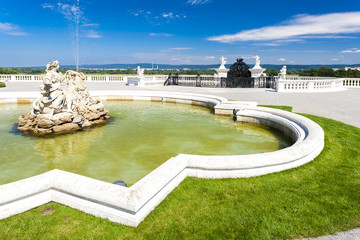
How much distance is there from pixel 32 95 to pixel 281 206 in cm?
1767

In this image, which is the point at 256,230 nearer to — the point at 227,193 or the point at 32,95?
the point at 227,193

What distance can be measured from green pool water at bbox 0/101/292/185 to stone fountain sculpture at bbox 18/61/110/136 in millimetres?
588

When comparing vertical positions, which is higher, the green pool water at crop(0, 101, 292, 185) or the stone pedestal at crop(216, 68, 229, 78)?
the stone pedestal at crop(216, 68, 229, 78)

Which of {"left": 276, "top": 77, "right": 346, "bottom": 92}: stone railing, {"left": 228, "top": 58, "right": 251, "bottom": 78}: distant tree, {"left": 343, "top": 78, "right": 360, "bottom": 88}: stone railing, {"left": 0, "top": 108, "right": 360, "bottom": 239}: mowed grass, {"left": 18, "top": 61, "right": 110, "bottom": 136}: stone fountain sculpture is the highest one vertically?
{"left": 228, "top": 58, "right": 251, "bottom": 78}: distant tree

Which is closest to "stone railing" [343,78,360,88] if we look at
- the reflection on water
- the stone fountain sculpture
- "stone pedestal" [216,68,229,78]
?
"stone pedestal" [216,68,229,78]

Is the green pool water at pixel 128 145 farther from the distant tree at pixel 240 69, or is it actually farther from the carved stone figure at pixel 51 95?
the distant tree at pixel 240 69

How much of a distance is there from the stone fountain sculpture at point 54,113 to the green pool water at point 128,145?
0.59 meters

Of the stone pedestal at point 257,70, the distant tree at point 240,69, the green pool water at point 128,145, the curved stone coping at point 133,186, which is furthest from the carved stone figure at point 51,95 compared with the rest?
the stone pedestal at point 257,70

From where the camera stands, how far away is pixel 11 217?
3893 millimetres

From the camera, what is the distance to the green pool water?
6289 millimetres

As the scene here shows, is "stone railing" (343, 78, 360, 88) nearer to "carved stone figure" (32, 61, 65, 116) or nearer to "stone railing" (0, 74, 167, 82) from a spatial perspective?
"stone railing" (0, 74, 167, 82)

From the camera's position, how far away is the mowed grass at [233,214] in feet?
11.5

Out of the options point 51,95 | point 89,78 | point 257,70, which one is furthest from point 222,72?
point 51,95

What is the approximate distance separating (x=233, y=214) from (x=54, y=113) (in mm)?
9022
